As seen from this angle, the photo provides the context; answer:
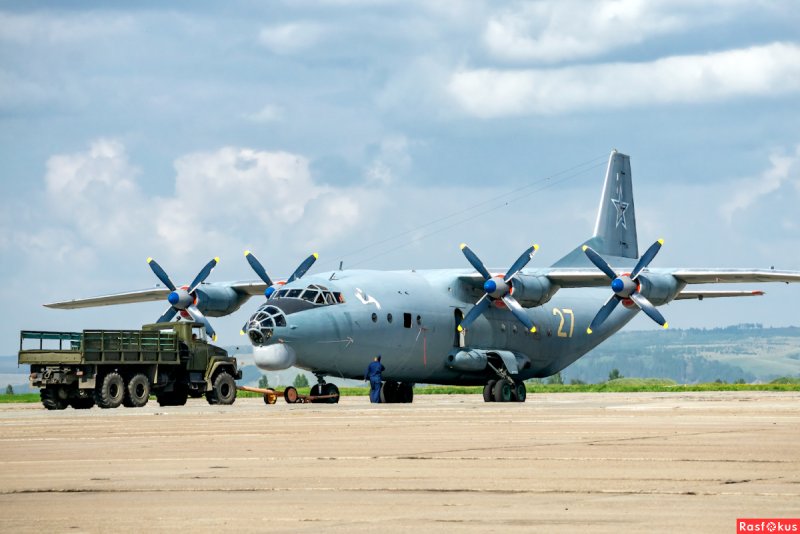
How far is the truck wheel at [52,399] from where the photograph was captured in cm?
3884

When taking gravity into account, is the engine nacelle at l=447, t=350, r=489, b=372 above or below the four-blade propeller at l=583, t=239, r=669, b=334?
below

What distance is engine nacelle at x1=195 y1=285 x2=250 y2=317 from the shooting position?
4903 centimetres

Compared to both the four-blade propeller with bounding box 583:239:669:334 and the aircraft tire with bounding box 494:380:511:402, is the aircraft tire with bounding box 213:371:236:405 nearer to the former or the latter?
the aircraft tire with bounding box 494:380:511:402

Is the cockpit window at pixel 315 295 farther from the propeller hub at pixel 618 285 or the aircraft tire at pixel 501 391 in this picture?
the propeller hub at pixel 618 285

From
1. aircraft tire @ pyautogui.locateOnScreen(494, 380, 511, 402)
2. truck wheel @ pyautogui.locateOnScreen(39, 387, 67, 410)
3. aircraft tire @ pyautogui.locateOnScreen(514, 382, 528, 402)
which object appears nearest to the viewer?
truck wheel @ pyautogui.locateOnScreen(39, 387, 67, 410)

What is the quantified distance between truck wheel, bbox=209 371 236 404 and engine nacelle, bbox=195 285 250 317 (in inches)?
322

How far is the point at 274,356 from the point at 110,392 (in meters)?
5.21

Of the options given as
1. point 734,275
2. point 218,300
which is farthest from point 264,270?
point 734,275

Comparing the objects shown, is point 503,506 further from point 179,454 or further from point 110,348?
point 110,348

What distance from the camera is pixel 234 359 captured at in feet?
137

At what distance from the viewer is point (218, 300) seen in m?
49.8

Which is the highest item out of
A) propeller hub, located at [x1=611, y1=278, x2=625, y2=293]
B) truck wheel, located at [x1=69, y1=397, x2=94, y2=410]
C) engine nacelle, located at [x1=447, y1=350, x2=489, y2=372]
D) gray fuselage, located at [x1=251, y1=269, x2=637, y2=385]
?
propeller hub, located at [x1=611, y1=278, x2=625, y2=293]

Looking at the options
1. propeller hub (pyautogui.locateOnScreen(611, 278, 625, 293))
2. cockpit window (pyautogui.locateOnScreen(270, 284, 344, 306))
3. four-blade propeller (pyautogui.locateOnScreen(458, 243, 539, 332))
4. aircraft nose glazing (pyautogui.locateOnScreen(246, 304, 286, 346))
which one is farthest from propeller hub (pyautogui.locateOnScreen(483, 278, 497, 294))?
aircraft nose glazing (pyautogui.locateOnScreen(246, 304, 286, 346))

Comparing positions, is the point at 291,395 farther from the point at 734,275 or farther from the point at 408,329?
the point at 734,275
